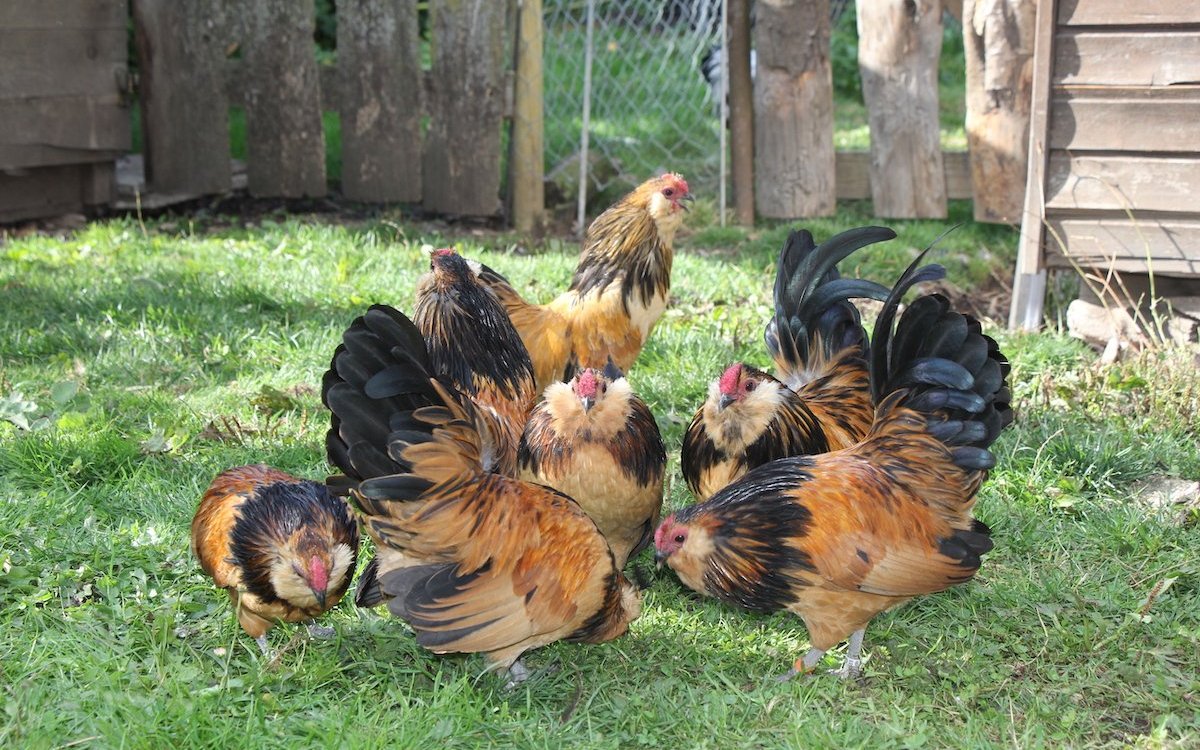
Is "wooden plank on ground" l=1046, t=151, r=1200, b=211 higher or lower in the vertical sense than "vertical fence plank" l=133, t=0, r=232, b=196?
lower

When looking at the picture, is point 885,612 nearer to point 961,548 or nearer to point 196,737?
point 961,548

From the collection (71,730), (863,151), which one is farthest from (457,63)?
(71,730)

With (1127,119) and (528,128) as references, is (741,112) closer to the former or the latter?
(528,128)

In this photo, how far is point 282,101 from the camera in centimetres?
832

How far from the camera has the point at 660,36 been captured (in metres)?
11.4

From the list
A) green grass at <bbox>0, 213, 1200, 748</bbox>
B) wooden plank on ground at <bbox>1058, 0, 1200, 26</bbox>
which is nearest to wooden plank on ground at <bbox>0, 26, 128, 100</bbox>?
green grass at <bbox>0, 213, 1200, 748</bbox>

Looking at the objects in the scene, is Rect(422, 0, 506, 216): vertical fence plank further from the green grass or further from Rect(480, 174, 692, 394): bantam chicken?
Rect(480, 174, 692, 394): bantam chicken

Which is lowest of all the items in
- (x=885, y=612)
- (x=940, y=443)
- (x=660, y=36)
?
(x=885, y=612)

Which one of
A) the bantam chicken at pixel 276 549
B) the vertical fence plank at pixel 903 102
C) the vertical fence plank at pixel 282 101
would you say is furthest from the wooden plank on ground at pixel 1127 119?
the vertical fence plank at pixel 282 101

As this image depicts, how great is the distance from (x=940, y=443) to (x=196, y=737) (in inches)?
99.9

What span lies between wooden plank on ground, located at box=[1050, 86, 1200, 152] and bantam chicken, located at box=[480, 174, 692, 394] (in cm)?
271

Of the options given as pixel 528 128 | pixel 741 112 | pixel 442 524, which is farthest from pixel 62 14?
pixel 442 524

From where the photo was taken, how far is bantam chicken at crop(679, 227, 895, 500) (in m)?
3.97

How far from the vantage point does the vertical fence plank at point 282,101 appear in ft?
26.8
